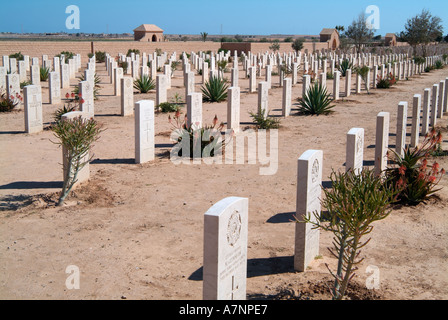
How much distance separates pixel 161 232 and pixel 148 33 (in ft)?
163

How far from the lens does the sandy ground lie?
195 inches

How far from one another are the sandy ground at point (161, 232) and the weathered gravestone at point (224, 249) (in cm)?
77

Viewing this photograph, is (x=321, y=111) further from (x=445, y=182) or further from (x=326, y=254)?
(x=326, y=254)

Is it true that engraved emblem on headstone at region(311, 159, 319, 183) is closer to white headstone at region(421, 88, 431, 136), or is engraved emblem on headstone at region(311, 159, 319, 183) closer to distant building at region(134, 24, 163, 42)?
white headstone at region(421, 88, 431, 136)

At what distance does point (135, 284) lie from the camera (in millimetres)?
4965

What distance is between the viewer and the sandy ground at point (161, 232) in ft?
16.3

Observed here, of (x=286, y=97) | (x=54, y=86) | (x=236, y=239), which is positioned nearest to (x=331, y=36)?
(x=286, y=97)

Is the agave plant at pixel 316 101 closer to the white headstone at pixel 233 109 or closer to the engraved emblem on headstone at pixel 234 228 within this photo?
the white headstone at pixel 233 109

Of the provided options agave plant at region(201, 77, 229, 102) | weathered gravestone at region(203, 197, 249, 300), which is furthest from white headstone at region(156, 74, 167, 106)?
weathered gravestone at region(203, 197, 249, 300)

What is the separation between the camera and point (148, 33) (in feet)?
175

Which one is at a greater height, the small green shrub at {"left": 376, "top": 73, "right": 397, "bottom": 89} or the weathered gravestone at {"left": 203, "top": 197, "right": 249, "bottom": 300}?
the small green shrub at {"left": 376, "top": 73, "right": 397, "bottom": 89}

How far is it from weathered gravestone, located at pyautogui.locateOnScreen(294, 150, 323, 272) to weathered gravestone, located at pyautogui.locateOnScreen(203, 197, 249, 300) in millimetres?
1259

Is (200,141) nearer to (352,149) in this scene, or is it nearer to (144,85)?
(352,149)
